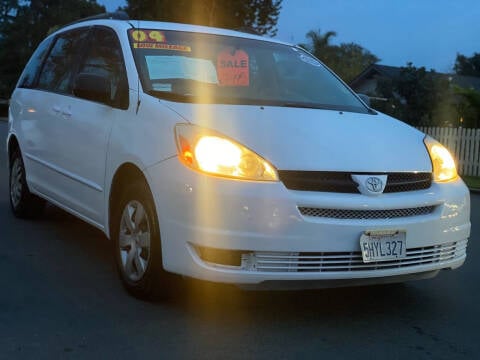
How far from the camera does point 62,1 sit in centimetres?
7200

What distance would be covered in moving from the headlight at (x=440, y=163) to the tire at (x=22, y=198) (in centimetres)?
392

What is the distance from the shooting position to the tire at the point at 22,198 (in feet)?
20.8

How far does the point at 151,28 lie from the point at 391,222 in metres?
2.40

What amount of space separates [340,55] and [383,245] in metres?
43.2

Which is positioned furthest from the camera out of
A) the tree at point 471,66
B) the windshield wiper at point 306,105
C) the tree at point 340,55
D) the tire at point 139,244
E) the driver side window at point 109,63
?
the tree at point 471,66

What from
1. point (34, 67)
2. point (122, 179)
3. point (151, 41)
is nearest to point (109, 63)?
point (151, 41)

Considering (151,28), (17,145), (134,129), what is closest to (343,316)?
(134,129)

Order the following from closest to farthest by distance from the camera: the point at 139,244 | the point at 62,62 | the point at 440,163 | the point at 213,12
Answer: the point at 139,244 → the point at 440,163 → the point at 62,62 → the point at 213,12

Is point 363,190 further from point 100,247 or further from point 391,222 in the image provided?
point 100,247

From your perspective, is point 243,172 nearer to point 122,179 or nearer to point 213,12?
point 122,179

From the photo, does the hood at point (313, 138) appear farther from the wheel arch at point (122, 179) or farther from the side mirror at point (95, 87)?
the side mirror at point (95, 87)

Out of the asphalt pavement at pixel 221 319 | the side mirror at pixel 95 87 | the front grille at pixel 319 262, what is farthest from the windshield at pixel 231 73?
the asphalt pavement at pixel 221 319

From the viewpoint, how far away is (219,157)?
11.7 ft

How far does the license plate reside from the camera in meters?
3.57
